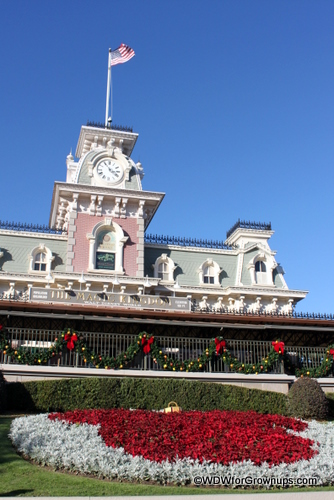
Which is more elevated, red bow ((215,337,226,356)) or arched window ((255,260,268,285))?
arched window ((255,260,268,285))

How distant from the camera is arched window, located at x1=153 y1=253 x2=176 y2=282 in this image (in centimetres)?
3525

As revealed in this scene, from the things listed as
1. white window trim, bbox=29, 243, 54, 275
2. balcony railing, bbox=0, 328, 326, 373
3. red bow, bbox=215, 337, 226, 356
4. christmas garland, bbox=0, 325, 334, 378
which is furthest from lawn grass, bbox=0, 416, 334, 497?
white window trim, bbox=29, 243, 54, 275

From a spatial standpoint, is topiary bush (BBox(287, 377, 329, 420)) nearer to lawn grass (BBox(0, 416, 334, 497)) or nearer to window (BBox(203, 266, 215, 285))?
lawn grass (BBox(0, 416, 334, 497))

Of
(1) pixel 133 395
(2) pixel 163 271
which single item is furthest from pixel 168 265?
(1) pixel 133 395

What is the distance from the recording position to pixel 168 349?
23484 millimetres

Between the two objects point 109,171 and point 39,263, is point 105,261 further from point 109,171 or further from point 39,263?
point 109,171

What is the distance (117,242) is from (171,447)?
22.8 m

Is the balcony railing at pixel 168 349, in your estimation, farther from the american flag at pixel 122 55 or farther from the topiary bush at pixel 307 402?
the american flag at pixel 122 55

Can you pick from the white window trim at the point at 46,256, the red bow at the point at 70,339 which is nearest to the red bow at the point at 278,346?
the red bow at the point at 70,339

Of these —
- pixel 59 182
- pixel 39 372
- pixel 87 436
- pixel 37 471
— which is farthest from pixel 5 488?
pixel 59 182

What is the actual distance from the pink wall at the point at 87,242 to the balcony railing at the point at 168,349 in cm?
976

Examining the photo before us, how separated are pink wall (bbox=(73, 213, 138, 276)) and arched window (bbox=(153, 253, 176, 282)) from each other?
2.11 meters

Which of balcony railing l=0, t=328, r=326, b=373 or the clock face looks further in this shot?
the clock face

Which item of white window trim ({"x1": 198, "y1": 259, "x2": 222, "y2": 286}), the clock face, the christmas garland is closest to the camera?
the christmas garland
